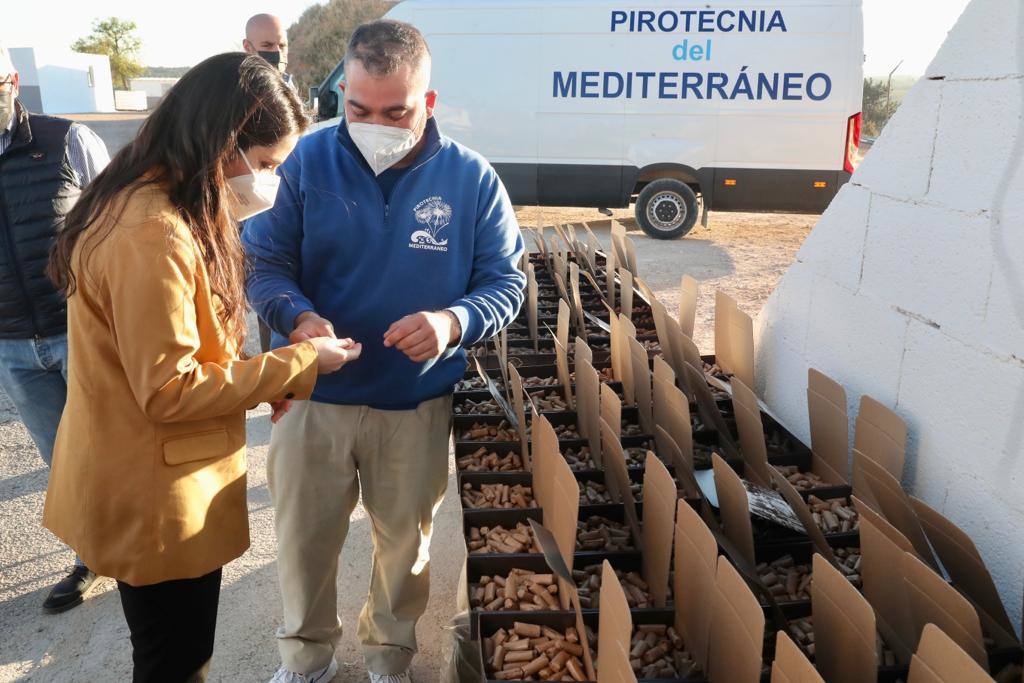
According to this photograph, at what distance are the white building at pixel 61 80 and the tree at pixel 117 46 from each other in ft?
44.6

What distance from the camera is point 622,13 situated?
28.3 feet

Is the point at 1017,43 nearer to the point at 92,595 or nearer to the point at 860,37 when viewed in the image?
the point at 92,595

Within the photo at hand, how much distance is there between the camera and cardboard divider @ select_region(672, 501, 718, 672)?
55.0 inches

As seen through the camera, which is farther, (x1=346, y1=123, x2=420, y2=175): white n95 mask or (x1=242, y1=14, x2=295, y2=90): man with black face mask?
(x1=242, y1=14, x2=295, y2=90): man with black face mask

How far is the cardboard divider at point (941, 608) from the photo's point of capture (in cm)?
126

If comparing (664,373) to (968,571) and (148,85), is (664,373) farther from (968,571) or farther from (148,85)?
(148,85)

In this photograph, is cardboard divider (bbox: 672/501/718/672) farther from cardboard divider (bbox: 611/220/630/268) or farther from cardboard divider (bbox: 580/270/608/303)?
cardboard divider (bbox: 611/220/630/268)

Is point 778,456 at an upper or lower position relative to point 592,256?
lower

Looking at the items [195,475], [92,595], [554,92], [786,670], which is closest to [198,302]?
[195,475]

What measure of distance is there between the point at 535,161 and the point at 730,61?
2419 mm

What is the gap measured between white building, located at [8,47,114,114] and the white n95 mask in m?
39.2

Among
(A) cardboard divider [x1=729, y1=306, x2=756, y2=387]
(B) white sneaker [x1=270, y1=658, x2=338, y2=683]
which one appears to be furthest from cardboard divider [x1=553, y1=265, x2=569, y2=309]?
(B) white sneaker [x1=270, y1=658, x2=338, y2=683]

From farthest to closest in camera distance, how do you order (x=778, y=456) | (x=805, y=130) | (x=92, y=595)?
(x=805, y=130) < (x=92, y=595) < (x=778, y=456)

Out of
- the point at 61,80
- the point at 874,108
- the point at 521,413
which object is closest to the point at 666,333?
the point at 521,413
